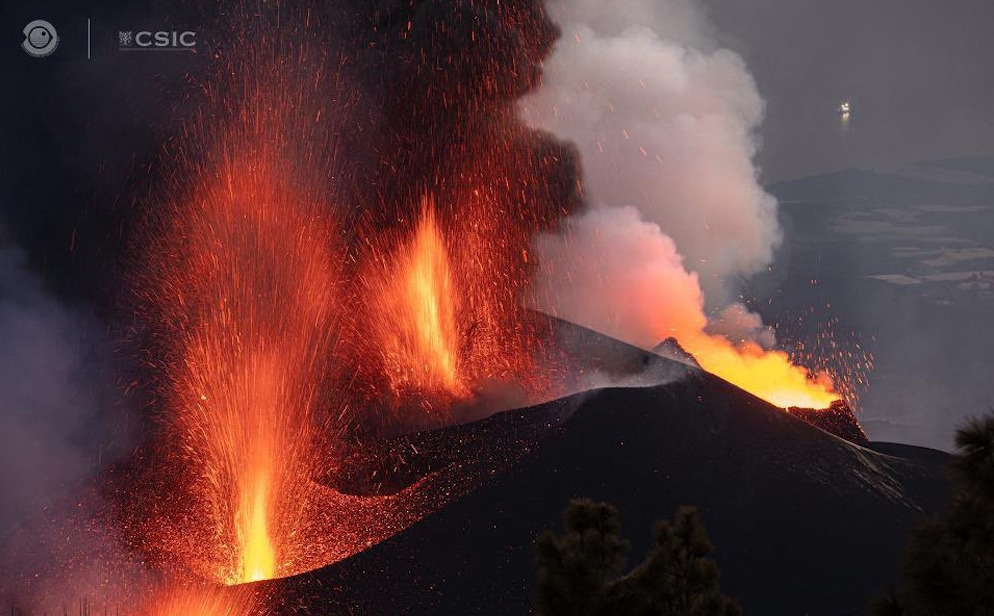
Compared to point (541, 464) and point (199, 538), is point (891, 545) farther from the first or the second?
point (199, 538)

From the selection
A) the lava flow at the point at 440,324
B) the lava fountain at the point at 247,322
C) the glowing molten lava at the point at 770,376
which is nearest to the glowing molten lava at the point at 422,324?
the lava flow at the point at 440,324

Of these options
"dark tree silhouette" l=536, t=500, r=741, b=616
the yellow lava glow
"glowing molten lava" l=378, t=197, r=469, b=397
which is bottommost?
the yellow lava glow

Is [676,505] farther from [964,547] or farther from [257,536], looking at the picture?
[964,547]

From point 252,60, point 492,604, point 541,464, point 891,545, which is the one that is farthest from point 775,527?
point 252,60

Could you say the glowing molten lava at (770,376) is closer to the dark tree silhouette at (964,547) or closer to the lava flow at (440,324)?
the lava flow at (440,324)

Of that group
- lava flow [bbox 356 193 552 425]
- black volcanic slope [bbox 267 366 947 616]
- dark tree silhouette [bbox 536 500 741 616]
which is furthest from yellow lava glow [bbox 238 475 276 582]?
dark tree silhouette [bbox 536 500 741 616]

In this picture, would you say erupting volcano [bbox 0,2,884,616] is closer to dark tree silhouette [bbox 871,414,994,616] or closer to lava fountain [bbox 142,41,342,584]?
lava fountain [bbox 142,41,342,584]
